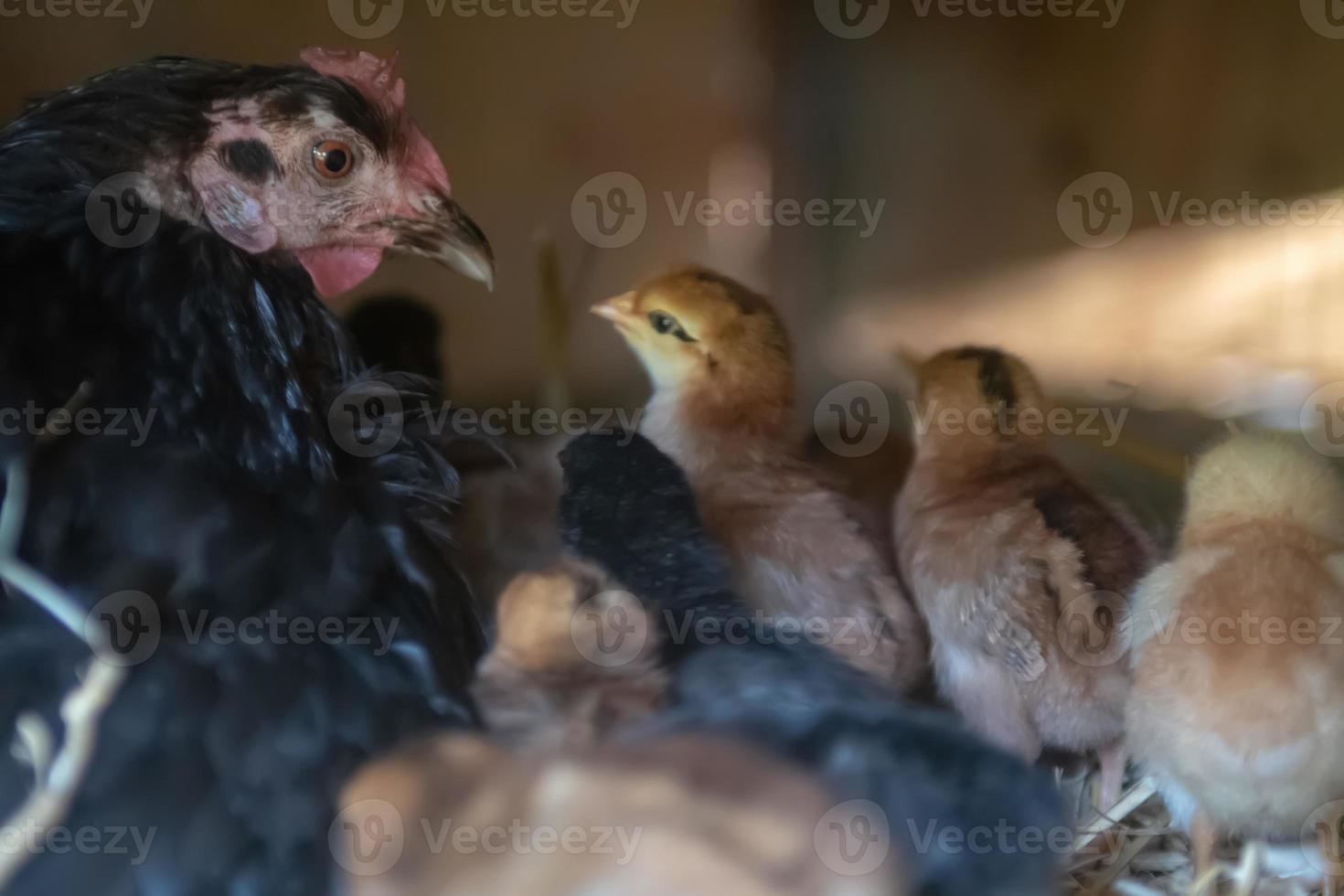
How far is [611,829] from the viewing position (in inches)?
25.8

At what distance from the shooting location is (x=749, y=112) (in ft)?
6.23

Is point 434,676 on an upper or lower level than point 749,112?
lower

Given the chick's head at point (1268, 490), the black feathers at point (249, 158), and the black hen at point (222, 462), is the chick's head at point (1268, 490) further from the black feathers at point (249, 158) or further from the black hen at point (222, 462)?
the black feathers at point (249, 158)

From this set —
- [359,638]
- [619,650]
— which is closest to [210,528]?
[359,638]

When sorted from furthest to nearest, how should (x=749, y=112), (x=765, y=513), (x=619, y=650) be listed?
(x=749, y=112), (x=765, y=513), (x=619, y=650)

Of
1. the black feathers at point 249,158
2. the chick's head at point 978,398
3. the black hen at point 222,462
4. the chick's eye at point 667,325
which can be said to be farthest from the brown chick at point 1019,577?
the black feathers at point 249,158

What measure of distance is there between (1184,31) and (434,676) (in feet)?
5.01

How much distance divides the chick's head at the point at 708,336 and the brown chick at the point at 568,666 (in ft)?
A: 1.73

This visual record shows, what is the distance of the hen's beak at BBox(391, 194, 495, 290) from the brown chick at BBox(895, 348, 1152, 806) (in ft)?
2.03

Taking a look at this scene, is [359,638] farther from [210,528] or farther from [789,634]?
[789,634]

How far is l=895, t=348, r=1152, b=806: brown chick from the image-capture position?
3.65 ft

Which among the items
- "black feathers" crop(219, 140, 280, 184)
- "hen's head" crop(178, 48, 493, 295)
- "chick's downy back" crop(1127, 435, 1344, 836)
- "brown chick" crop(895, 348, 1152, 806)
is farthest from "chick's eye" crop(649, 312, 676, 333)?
"chick's downy back" crop(1127, 435, 1344, 836)

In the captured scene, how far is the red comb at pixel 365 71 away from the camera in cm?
106

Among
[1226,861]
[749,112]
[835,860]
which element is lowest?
[1226,861]
